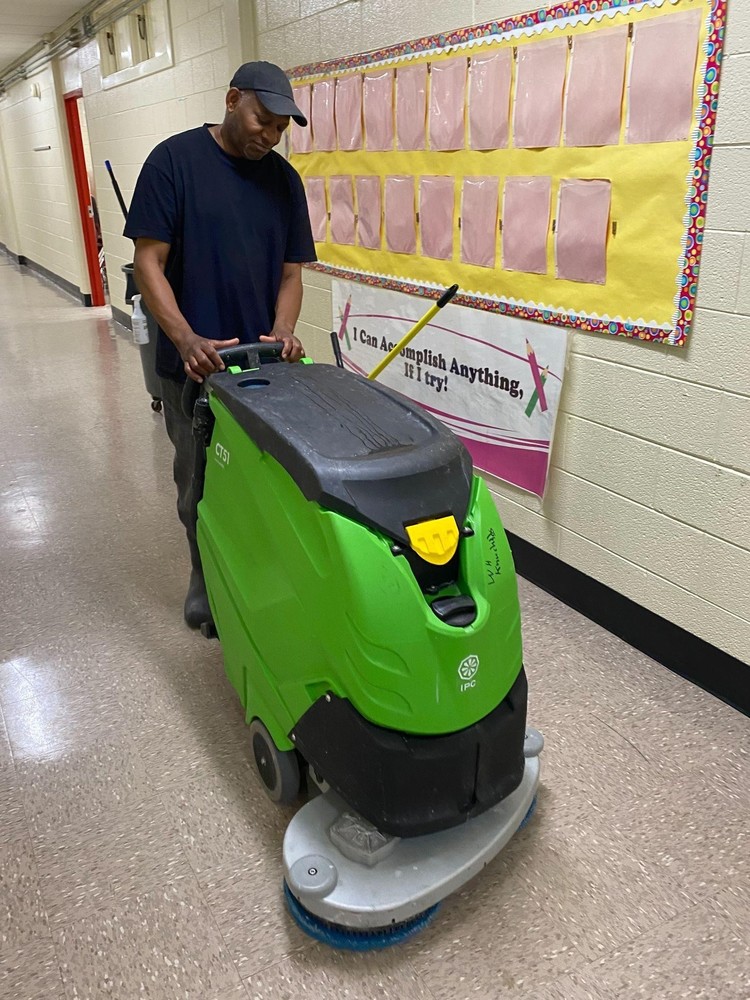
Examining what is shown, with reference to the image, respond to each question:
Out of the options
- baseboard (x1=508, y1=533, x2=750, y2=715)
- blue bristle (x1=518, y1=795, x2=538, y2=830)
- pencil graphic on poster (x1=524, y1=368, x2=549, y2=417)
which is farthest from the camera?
pencil graphic on poster (x1=524, y1=368, x2=549, y2=417)

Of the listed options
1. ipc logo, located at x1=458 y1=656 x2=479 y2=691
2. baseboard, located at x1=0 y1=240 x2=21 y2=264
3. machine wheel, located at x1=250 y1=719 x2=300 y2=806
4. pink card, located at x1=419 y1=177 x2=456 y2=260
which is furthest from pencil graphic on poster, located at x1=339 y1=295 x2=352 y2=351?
baseboard, located at x1=0 y1=240 x2=21 y2=264

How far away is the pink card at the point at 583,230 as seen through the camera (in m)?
1.98

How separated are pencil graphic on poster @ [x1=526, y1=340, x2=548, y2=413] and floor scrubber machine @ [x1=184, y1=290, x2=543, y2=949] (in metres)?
0.92

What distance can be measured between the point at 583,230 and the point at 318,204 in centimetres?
146

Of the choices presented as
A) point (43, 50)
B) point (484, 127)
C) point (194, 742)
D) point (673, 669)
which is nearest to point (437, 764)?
point (194, 742)

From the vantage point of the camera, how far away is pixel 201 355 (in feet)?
5.66

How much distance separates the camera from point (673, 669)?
81.5 inches

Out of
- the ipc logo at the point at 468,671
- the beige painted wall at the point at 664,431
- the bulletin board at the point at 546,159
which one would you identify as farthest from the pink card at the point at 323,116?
the ipc logo at the point at 468,671

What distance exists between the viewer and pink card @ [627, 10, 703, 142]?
171cm

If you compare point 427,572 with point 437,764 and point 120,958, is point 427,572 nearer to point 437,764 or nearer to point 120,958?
point 437,764

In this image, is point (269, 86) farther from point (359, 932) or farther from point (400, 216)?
point (359, 932)

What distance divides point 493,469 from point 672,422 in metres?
0.72

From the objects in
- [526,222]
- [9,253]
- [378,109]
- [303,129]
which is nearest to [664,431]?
[526,222]

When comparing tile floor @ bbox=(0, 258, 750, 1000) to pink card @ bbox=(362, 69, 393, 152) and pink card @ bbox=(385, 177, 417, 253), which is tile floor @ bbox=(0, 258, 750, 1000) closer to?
pink card @ bbox=(385, 177, 417, 253)
